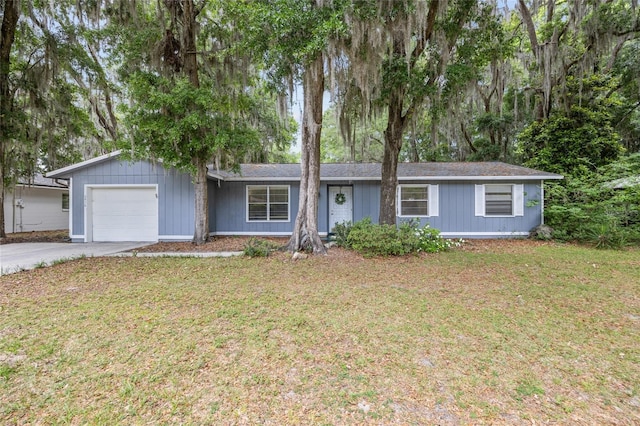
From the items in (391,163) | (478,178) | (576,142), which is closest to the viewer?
(391,163)

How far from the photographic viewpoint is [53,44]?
27.7ft

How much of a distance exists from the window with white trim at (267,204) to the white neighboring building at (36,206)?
864 centimetres

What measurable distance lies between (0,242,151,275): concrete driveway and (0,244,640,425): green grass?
99 cm

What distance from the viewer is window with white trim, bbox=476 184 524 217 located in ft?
31.1

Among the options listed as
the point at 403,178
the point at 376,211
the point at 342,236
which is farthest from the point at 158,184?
the point at 403,178

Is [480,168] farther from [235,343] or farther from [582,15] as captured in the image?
[235,343]

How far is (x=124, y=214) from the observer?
9242 millimetres

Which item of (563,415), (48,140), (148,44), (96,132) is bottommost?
(563,415)

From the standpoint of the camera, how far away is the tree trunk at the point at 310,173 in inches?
269

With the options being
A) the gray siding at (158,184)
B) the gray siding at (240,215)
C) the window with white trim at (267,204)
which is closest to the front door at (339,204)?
the gray siding at (240,215)

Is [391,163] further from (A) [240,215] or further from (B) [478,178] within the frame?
(A) [240,215]

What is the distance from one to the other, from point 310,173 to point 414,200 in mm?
4513

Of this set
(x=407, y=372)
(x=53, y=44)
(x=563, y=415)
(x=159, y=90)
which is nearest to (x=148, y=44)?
(x=159, y=90)

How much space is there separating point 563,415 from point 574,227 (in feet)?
30.9
